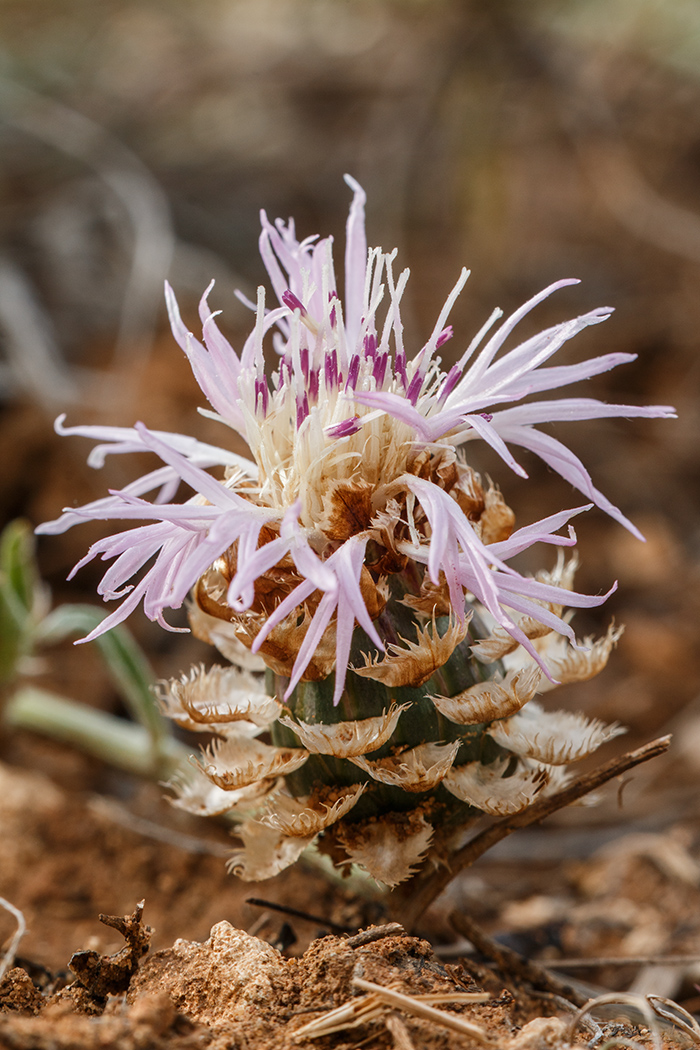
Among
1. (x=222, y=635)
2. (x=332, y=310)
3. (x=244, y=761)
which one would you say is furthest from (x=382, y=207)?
(x=244, y=761)

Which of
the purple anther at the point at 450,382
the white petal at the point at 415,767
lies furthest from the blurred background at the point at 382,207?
the purple anther at the point at 450,382

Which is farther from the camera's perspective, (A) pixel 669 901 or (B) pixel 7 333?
(B) pixel 7 333

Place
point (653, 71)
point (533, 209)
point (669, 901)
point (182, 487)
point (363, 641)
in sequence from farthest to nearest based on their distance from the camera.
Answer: point (533, 209) < point (653, 71) < point (182, 487) < point (669, 901) < point (363, 641)

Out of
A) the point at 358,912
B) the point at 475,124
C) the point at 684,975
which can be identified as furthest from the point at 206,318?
the point at 475,124

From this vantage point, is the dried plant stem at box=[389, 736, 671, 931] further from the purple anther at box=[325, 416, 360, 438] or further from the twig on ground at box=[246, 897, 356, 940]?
the purple anther at box=[325, 416, 360, 438]

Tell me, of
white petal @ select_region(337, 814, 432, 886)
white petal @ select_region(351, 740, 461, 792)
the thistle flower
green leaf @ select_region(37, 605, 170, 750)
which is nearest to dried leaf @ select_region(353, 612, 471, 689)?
the thistle flower

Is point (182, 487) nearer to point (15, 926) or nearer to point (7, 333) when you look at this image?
point (7, 333)

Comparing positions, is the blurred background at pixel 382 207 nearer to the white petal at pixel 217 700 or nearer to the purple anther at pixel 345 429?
the white petal at pixel 217 700
